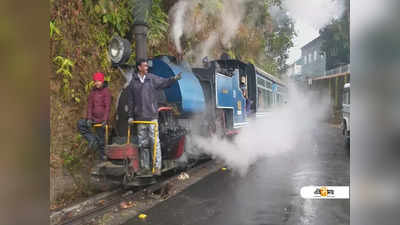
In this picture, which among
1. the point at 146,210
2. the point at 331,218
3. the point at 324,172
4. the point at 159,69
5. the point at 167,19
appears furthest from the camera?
the point at 159,69

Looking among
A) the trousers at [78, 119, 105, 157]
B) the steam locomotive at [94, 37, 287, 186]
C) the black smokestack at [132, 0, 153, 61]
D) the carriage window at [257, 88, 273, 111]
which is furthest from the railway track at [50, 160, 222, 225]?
the black smokestack at [132, 0, 153, 61]

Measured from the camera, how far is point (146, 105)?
3.30 meters

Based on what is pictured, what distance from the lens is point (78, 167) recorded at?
9.57 feet

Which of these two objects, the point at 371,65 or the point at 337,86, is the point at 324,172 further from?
the point at 371,65

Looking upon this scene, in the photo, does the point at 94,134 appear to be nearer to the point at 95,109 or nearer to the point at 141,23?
the point at 95,109

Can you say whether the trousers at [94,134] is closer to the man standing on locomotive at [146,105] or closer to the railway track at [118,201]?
the man standing on locomotive at [146,105]

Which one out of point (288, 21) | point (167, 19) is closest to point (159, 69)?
point (167, 19)

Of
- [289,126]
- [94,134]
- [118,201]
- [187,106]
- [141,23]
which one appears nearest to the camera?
[289,126]

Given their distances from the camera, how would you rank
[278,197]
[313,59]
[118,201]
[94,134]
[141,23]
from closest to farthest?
[313,59], [278,197], [141,23], [94,134], [118,201]

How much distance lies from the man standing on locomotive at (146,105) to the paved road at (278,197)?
1.82ft

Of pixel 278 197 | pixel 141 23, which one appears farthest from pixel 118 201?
pixel 141 23

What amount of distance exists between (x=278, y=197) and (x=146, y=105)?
167 cm

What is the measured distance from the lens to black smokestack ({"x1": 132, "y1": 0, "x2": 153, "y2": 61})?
267 centimetres

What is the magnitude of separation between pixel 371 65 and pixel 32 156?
4.37ft
